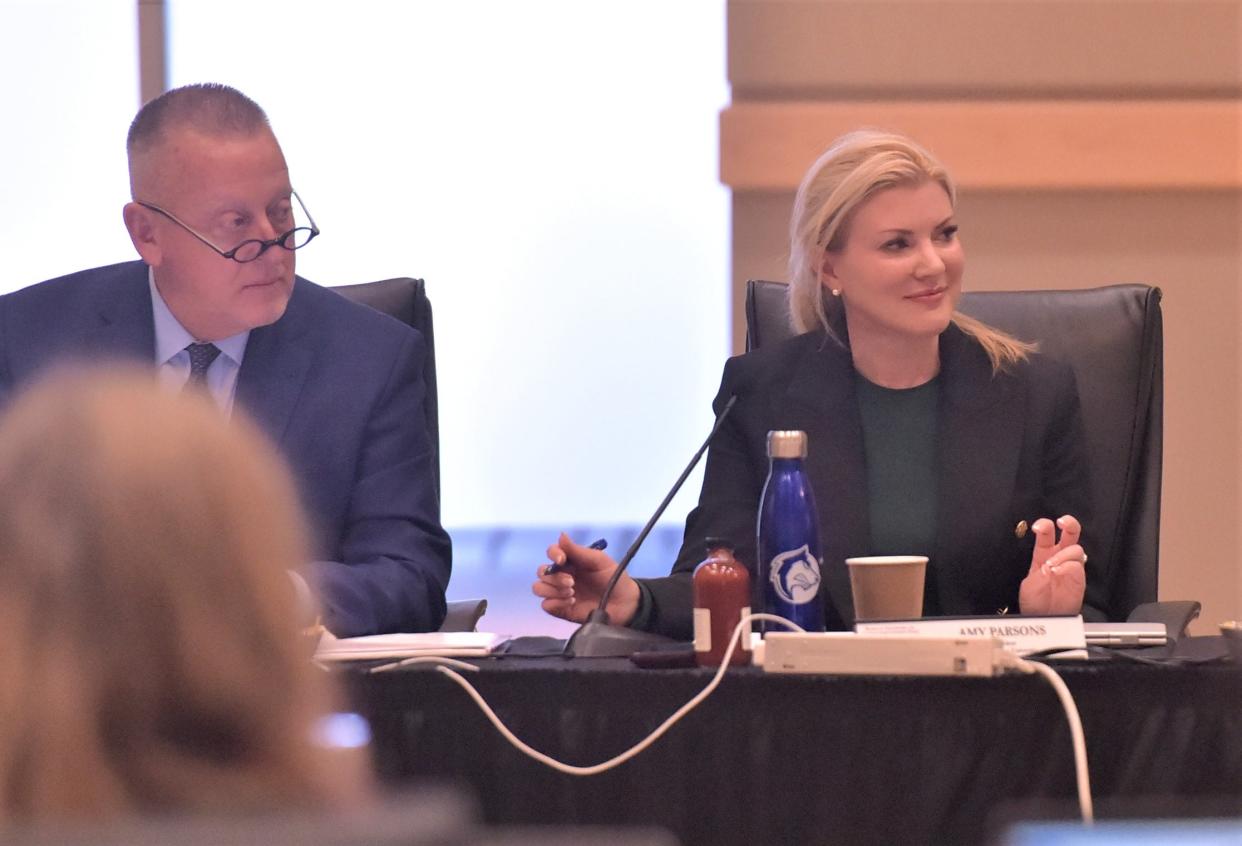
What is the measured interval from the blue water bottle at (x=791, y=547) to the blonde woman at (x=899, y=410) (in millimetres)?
450

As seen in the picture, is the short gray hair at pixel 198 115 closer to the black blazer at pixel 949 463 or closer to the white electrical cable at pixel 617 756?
the black blazer at pixel 949 463

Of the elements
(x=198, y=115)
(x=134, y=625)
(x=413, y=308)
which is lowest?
(x=134, y=625)

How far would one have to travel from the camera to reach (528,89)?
140 inches

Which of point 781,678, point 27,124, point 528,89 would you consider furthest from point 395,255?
point 781,678

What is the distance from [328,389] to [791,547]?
36.2 inches

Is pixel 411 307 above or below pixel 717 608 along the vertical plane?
above

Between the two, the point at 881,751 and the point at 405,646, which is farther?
the point at 405,646

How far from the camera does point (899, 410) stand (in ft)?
7.91

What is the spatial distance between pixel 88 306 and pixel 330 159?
124 cm

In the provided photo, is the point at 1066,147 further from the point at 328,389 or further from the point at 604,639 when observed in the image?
the point at 604,639

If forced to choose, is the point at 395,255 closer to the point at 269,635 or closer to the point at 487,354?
the point at 487,354

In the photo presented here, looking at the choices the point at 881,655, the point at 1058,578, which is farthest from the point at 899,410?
the point at 881,655

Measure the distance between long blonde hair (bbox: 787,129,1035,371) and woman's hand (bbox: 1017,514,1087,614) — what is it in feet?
1.70

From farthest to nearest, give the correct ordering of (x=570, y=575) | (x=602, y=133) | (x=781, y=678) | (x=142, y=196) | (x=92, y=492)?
(x=602, y=133)
(x=142, y=196)
(x=570, y=575)
(x=781, y=678)
(x=92, y=492)
